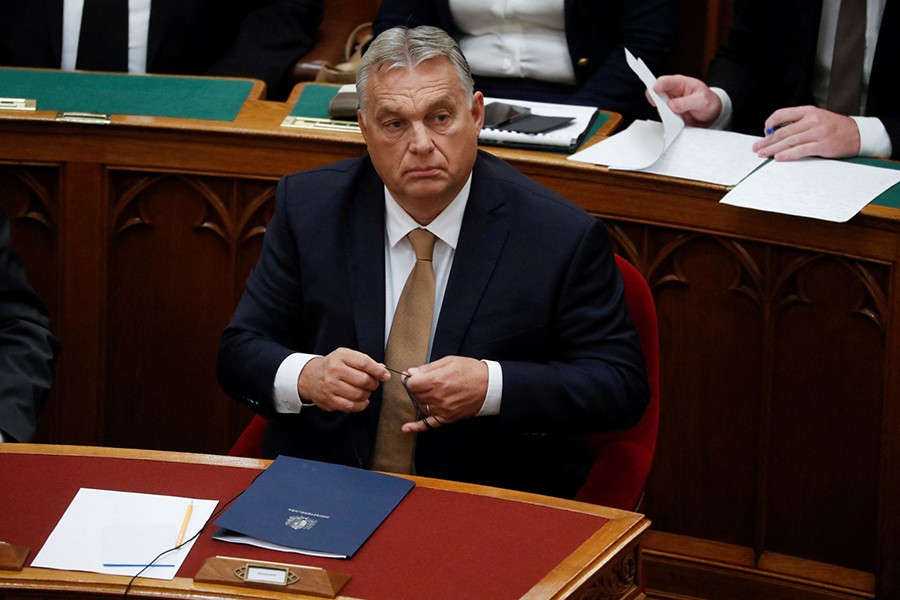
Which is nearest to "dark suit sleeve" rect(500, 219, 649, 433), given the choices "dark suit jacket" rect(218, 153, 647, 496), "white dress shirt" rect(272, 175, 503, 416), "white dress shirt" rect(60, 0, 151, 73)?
"dark suit jacket" rect(218, 153, 647, 496)

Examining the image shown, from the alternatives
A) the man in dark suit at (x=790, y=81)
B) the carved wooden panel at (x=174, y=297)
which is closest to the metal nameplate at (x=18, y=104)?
the carved wooden panel at (x=174, y=297)

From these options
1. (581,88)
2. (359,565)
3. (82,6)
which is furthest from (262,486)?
(82,6)

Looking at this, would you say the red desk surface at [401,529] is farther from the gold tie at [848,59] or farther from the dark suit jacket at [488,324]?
the gold tie at [848,59]

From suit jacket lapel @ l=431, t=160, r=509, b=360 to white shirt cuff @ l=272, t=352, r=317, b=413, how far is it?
244 millimetres

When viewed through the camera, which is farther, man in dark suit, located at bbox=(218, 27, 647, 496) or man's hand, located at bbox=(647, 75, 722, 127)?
man's hand, located at bbox=(647, 75, 722, 127)

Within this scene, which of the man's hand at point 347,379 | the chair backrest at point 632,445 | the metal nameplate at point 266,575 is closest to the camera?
the metal nameplate at point 266,575

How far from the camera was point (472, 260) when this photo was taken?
2.49 m

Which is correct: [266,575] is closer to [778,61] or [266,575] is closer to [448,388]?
[448,388]

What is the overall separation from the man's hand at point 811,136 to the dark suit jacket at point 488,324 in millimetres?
730

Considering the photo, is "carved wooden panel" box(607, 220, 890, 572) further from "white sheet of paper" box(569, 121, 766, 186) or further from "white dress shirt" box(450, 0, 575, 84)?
"white dress shirt" box(450, 0, 575, 84)

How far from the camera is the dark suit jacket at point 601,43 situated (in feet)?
12.4

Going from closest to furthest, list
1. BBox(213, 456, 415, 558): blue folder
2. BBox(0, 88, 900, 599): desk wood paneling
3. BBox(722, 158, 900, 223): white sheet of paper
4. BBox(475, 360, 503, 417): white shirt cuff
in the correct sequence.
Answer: BBox(213, 456, 415, 558): blue folder
BBox(475, 360, 503, 417): white shirt cuff
BBox(722, 158, 900, 223): white sheet of paper
BBox(0, 88, 900, 599): desk wood paneling

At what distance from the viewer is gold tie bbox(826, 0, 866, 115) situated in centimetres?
344

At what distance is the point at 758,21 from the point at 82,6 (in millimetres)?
2008
